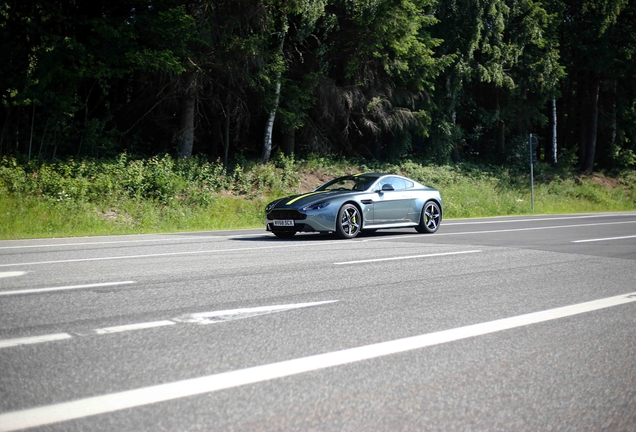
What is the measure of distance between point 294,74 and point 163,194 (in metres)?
10.8

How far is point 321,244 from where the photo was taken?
12.5m

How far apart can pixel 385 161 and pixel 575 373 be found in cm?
2893

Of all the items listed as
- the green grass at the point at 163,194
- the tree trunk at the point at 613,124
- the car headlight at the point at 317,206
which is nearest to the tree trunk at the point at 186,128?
the green grass at the point at 163,194

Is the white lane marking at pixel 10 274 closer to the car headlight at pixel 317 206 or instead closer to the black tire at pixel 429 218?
the car headlight at pixel 317 206

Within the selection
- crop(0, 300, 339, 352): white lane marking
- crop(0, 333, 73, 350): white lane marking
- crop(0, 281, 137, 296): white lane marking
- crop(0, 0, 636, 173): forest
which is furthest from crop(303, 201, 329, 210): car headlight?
crop(0, 0, 636, 173): forest

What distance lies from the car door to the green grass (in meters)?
5.99

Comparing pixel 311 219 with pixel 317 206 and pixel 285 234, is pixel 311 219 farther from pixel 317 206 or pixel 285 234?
pixel 285 234

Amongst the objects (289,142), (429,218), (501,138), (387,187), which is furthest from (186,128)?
(501,138)

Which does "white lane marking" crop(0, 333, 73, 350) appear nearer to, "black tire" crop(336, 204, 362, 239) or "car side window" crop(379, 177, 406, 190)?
"black tire" crop(336, 204, 362, 239)

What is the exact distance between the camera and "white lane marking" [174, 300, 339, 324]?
5.39 m

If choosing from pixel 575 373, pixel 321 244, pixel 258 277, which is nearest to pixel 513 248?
pixel 321 244

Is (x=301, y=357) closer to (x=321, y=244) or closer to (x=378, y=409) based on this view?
(x=378, y=409)

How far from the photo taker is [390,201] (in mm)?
15094

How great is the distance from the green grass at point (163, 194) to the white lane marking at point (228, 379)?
12.7 meters
